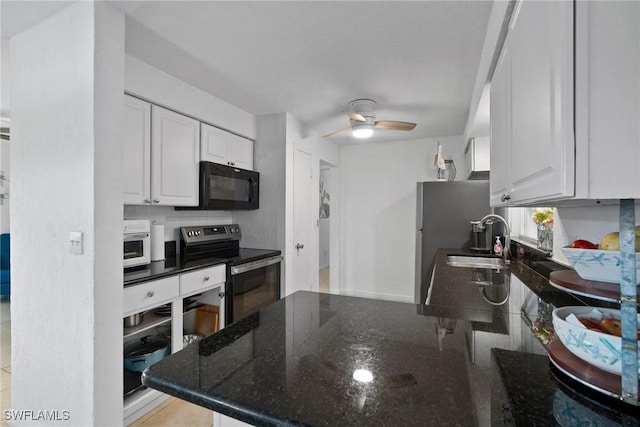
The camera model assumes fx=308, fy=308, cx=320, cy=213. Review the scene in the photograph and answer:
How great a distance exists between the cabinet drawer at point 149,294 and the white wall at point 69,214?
0.57ft

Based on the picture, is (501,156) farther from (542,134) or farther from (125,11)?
(125,11)

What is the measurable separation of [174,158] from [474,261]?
2.60 meters

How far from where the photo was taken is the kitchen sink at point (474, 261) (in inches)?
99.0

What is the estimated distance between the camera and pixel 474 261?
8.63 ft

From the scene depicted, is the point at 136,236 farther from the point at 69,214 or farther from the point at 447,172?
the point at 447,172

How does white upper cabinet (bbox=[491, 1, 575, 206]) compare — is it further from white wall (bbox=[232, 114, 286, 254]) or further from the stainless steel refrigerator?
white wall (bbox=[232, 114, 286, 254])

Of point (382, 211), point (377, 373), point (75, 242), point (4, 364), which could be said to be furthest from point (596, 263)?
point (4, 364)

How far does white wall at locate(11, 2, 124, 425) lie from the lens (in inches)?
57.4

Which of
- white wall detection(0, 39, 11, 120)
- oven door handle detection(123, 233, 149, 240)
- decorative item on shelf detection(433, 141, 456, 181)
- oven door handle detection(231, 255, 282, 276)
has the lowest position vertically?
oven door handle detection(231, 255, 282, 276)

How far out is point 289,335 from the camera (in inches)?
33.9

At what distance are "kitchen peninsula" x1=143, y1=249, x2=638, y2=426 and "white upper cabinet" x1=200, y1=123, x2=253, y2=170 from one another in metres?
2.00

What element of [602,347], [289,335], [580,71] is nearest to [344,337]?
[289,335]

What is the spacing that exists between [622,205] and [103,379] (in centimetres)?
202

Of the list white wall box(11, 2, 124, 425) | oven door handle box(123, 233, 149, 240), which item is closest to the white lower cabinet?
white wall box(11, 2, 124, 425)
